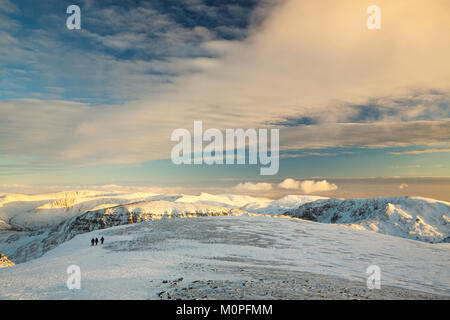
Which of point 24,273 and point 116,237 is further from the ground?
point 24,273

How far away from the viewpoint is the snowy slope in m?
14.0

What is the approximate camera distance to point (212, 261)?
2208 cm

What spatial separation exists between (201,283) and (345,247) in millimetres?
27135

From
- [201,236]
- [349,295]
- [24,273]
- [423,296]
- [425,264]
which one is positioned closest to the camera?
[349,295]

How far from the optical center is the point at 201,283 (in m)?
14.1

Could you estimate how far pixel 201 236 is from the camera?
36781 mm

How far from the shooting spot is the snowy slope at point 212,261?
13969 millimetres
